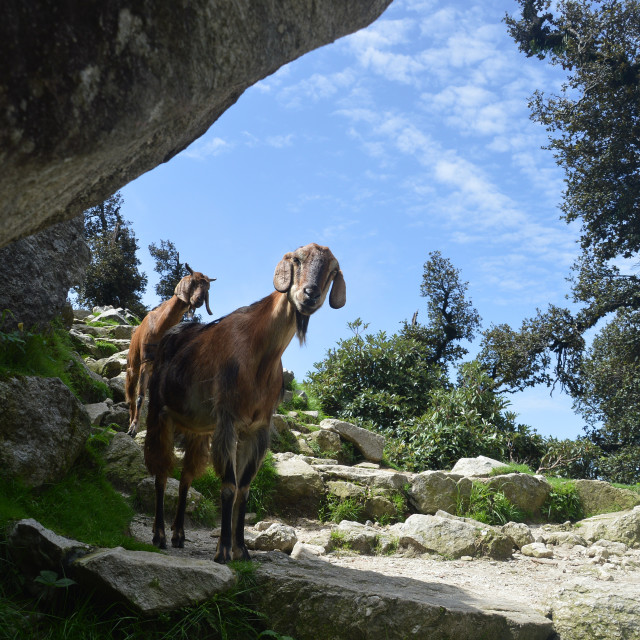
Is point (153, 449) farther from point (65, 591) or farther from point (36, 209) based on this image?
point (36, 209)

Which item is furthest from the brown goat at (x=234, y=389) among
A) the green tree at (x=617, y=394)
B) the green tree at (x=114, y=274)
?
the green tree at (x=114, y=274)

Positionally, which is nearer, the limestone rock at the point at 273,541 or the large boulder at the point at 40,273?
the limestone rock at the point at 273,541

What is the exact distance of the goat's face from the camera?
489cm

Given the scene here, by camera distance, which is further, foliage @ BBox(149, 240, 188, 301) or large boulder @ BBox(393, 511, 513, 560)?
foliage @ BBox(149, 240, 188, 301)

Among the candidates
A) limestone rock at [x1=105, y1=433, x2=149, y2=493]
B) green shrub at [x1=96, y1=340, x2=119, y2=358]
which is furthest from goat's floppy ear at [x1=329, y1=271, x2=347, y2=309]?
green shrub at [x1=96, y1=340, x2=119, y2=358]

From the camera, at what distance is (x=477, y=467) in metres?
10.3

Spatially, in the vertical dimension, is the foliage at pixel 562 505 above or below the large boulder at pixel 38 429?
above

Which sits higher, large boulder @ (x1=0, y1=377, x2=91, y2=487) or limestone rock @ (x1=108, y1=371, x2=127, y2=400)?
limestone rock @ (x1=108, y1=371, x2=127, y2=400)

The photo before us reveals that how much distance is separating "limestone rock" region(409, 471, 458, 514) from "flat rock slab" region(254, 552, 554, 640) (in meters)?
4.29

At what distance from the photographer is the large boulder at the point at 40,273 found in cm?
667

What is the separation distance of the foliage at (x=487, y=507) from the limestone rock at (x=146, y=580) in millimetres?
5601

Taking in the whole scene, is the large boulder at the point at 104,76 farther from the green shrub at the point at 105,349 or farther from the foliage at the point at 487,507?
the green shrub at the point at 105,349

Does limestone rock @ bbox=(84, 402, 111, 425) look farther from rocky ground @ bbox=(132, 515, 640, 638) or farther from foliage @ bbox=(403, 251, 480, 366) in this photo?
foliage @ bbox=(403, 251, 480, 366)

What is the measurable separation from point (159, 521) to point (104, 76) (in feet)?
14.7
